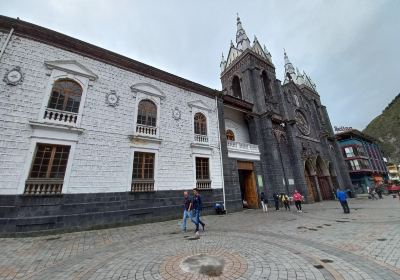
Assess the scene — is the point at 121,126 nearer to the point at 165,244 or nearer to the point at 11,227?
the point at 11,227

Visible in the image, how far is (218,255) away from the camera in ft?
15.2

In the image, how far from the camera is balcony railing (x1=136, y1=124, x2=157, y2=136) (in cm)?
1152

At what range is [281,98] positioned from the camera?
23.7 meters

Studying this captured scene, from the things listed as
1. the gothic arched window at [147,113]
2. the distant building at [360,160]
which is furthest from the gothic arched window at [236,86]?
the distant building at [360,160]

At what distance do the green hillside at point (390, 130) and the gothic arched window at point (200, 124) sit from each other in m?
72.6

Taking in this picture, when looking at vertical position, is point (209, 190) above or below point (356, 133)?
below

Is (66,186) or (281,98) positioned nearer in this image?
(66,186)

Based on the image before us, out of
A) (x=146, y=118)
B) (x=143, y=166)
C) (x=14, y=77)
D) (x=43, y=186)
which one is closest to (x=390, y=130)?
(x=146, y=118)

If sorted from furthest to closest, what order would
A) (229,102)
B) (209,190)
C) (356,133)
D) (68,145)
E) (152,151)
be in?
(356,133), (229,102), (209,190), (152,151), (68,145)

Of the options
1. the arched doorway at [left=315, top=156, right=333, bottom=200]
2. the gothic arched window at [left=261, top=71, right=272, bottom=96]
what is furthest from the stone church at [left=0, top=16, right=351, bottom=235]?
the arched doorway at [left=315, top=156, right=333, bottom=200]

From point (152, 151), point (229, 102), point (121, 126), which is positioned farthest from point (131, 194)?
point (229, 102)

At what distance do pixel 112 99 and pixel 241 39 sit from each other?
2251 cm

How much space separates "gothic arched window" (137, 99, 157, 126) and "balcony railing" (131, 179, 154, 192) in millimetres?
3716

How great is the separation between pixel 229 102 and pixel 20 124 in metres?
14.7
